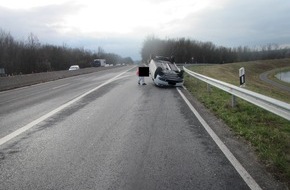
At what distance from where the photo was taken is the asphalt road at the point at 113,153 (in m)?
4.82

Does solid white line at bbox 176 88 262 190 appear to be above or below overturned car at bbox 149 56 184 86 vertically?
below

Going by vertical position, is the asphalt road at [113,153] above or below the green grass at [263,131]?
above

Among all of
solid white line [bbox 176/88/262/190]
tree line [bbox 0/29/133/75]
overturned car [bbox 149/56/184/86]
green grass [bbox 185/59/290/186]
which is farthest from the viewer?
tree line [bbox 0/29/133/75]

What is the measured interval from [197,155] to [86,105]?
7.30 meters

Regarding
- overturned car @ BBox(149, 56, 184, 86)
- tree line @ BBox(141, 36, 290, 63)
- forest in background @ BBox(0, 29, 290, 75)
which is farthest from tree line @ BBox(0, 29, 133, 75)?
overturned car @ BBox(149, 56, 184, 86)

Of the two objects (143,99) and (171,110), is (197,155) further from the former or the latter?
(143,99)

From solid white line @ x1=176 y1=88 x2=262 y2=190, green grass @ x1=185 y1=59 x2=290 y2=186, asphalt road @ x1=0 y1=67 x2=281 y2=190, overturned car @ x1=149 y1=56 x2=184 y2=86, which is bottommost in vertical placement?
green grass @ x1=185 y1=59 x2=290 y2=186

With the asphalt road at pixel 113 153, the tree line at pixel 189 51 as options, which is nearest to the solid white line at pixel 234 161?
the asphalt road at pixel 113 153

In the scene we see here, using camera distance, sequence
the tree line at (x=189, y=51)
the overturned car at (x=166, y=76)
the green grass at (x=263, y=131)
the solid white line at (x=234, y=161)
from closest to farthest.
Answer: the solid white line at (x=234, y=161)
the green grass at (x=263, y=131)
the overturned car at (x=166, y=76)
the tree line at (x=189, y=51)

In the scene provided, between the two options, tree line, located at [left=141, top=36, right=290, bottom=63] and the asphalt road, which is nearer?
the asphalt road

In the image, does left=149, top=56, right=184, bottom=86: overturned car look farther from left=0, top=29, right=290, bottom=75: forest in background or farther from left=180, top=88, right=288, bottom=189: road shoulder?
left=0, top=29, right=290, bottom=75: forest in background

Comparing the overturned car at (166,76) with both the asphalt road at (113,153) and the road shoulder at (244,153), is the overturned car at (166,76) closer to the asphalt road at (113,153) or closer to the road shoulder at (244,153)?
the asphalt road at (113,153)

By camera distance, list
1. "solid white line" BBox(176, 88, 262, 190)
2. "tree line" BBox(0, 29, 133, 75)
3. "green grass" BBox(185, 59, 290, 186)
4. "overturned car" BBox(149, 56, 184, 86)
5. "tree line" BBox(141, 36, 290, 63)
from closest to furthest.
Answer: "solid white line" BBox(176, 88, 262, 190) < "green grass" BBox(185, 59, 290, 186) < "overturned car" BBox(149, 56, 184, 86) < "tree line" BBox(0, 29, 133, 75) < "tree line" BBox(141, 36, 290, 63)

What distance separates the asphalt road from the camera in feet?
15.8
